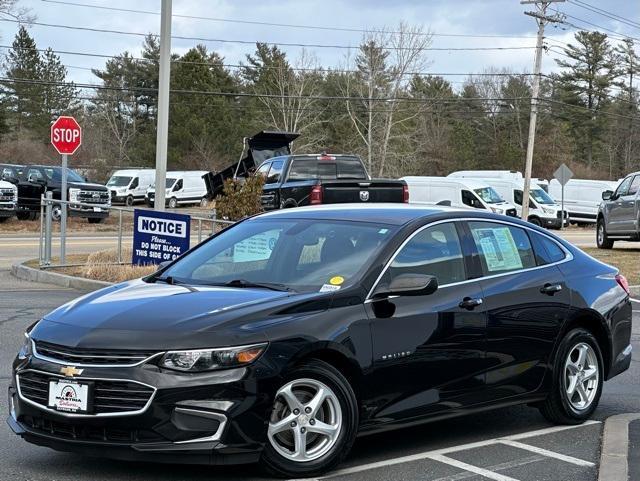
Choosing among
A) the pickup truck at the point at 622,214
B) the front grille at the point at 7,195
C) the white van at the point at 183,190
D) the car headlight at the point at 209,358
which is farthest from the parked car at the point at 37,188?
the car headlight at the point at 209,358

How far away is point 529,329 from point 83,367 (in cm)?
312

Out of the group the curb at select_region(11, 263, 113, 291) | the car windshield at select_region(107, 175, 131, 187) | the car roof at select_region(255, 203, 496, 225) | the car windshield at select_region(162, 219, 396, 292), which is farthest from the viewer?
the car windshield at select_region(107, 175, 131, 187)

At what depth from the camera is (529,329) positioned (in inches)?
270

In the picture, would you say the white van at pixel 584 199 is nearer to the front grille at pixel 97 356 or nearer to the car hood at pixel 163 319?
the car hood at pixel 163 319

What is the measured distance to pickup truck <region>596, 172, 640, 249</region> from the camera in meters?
24.9

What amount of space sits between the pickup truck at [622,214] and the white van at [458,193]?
1069cm

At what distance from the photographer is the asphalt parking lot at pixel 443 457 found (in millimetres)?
5664

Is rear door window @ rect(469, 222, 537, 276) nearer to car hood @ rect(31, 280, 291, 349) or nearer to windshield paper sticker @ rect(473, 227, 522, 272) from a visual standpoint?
windshield paper sticker @ rect(473, 227, 522, 272)

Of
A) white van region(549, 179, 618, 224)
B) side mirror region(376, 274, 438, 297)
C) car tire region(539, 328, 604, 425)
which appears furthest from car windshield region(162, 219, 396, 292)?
white van region(549, 179, 618, 224)

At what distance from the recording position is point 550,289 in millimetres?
7062

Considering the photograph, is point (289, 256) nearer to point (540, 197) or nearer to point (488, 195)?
point (488, 195)

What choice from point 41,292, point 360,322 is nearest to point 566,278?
point 360,322

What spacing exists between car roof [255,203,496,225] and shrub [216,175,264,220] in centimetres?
1191

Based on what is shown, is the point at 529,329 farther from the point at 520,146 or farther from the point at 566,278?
the point at 520,146
